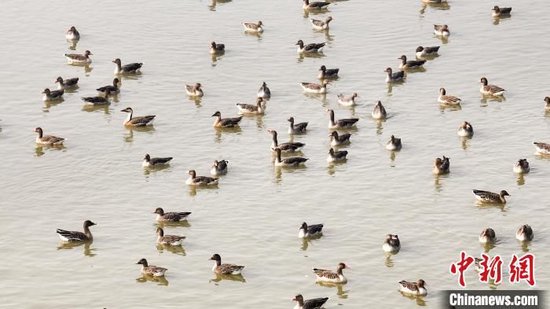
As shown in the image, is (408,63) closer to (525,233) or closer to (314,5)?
(314,5)

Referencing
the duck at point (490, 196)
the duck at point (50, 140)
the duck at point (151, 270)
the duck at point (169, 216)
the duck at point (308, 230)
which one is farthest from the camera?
the duck at point (50, 140)

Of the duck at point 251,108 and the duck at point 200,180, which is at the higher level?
the duck at point 251,108

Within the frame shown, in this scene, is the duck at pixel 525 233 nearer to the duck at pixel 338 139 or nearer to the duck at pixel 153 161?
the duck at pixel 338 139

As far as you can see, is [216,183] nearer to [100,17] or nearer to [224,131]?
[224,131]

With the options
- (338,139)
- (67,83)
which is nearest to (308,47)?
(67,83)

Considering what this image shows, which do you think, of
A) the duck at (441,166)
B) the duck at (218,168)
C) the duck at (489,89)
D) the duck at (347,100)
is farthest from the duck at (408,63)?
the duck at (218,168)
